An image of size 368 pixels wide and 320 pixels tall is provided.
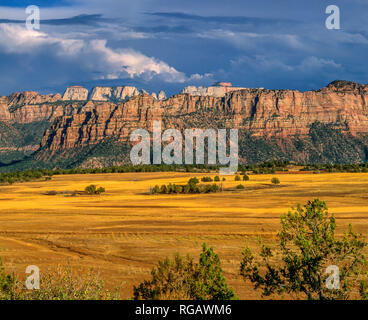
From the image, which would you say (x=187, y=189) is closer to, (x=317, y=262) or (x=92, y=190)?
(x=92, y=190)

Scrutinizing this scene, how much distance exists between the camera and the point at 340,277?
16.1 meters

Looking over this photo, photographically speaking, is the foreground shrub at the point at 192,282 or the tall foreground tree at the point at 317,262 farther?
the foreground shrub at the point at 192,282

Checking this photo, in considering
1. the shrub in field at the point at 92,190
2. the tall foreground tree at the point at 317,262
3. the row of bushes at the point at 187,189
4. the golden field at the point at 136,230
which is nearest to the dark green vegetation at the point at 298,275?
the tall foreground tree at the point at 317,262

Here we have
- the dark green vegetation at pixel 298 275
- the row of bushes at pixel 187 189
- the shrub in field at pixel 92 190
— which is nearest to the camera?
the dark green vegetation at pixel 298 275

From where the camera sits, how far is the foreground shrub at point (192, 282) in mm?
15852

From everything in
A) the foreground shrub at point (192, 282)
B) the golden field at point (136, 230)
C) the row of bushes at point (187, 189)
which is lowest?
the foreground shrub at point (192, 282)

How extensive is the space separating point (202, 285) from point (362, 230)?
25277mm

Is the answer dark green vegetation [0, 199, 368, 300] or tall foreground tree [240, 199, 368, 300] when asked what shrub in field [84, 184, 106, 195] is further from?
tall foreground tree [240, 199, 368, 300]

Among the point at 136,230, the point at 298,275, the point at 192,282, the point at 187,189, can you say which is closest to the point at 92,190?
the point at 187,189

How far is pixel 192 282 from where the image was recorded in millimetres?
16734

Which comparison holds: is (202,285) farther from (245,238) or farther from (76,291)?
(245,238)

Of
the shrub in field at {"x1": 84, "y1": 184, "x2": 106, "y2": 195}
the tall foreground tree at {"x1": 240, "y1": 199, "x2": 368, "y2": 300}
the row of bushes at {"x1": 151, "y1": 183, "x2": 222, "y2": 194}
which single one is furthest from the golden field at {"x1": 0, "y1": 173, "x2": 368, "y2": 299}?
the shrub in field at {"x1": 84, "y1": 184, "x2": 106, "y2": 195}

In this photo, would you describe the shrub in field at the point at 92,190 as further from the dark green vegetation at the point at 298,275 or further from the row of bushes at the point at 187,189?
the dark green vegetation at the point at 298,275
